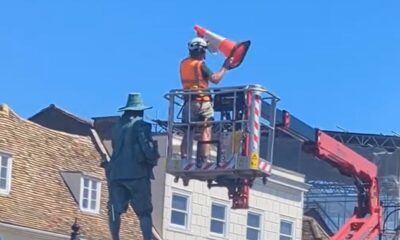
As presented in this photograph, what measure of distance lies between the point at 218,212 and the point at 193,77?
26600 mm

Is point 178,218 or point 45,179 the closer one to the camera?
point 45,179

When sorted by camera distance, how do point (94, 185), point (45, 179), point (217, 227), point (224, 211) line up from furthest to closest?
1. point (224, 211)
2. point (217, 227)
3. point (94, 185)
4. point (45, 179)

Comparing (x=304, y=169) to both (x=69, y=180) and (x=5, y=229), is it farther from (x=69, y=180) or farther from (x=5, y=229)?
(x=5, y=229)

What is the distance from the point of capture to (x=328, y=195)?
58.3 meters

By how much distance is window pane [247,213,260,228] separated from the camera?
42.8 metres

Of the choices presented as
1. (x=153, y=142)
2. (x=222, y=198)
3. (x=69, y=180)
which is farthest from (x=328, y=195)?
(x=153, y=142)

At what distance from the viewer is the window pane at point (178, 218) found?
1581 inches

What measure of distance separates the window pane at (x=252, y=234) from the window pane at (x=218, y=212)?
1.31 m

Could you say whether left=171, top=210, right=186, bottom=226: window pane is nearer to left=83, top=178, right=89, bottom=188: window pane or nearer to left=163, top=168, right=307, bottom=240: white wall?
left=163, top=168, right=307, bottom=240: white wall

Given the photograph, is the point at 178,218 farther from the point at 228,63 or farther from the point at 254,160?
the point at 254,160

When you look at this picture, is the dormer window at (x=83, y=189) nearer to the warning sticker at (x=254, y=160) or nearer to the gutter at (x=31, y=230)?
the gutter at (x=31, y=230)

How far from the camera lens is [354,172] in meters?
25.8

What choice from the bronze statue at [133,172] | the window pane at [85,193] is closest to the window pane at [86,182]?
the window pane at [85,193]

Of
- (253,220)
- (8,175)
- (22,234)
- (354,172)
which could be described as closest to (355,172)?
(354,172)
